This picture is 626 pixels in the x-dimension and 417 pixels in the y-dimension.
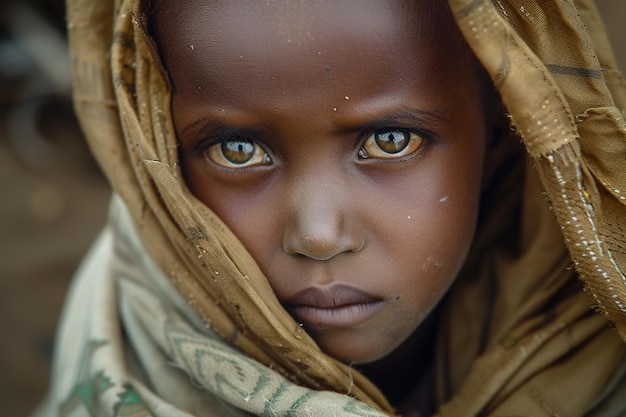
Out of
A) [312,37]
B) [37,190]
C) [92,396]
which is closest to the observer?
[312,37]

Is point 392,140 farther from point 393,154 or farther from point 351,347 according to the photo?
point 351,347

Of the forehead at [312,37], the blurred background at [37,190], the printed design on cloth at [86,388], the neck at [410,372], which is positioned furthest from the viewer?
the blurred background at [37,190]

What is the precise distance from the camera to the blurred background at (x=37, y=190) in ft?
7.83

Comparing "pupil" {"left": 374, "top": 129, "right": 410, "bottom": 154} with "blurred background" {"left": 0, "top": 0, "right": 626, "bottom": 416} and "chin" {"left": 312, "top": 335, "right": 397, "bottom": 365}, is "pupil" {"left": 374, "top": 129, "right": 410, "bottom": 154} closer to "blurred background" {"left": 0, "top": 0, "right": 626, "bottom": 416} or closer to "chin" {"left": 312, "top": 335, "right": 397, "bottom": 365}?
"chin" {"left": 312, "top": 335, "right": 397, "bottom": 365}

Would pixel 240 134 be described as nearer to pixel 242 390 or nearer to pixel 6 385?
pixel 242 390

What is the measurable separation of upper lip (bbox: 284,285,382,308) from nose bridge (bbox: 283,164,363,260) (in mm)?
65

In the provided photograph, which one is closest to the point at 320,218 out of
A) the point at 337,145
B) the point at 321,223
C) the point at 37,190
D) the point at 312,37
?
the point at 321,223

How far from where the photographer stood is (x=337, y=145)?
109 cm

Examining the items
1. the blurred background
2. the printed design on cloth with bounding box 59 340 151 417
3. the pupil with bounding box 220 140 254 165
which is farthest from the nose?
the blurred background

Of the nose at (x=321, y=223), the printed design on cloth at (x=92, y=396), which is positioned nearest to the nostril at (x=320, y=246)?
the nose at (x=321, y=223)

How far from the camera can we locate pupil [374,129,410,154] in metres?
1.11

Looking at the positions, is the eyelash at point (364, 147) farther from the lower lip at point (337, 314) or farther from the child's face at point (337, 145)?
the lower lip at point (337, 314)

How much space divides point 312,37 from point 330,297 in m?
0.39

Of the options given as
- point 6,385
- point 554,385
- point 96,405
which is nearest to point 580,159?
point 554,385
